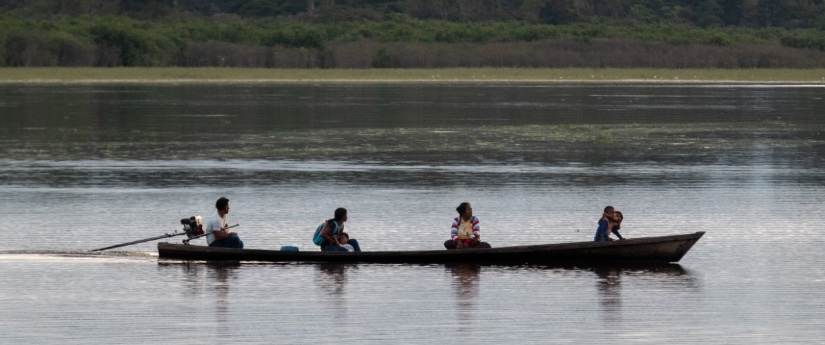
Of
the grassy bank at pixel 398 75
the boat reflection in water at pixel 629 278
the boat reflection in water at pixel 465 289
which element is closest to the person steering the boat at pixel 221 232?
the boat reflection in water at pixel 465 289

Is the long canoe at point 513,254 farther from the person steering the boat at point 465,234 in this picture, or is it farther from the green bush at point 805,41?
the green bush at point 805,41

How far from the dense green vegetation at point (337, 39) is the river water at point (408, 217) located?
52.3 m

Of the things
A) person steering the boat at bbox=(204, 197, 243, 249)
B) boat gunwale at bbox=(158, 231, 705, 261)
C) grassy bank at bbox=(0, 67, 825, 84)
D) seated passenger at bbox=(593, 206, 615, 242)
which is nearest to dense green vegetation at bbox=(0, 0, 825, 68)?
grassy bank at bbox=(0, 67, 825, 84)

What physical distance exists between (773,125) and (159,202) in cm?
3203

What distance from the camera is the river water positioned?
1906 cm

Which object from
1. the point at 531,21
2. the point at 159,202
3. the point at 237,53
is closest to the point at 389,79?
the point at 237,53

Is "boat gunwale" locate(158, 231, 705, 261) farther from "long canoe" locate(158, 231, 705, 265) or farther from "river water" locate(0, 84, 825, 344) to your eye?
"river water" locate(0, 84, 825, 344)

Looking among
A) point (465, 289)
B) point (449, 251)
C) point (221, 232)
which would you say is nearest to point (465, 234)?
point (449, 251)

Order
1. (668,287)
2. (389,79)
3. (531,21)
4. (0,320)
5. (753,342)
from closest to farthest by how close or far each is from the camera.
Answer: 1. (753,342)
2. (0,320)
3. (668,287)
4. (389,79)
5. (531,21)

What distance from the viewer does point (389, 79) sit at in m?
114

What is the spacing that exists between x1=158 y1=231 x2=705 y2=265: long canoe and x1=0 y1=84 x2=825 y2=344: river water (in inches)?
7.2

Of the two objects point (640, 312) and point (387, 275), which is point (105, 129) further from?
point (640, 312)

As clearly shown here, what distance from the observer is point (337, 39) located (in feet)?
417

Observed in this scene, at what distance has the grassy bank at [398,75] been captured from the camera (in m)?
111
